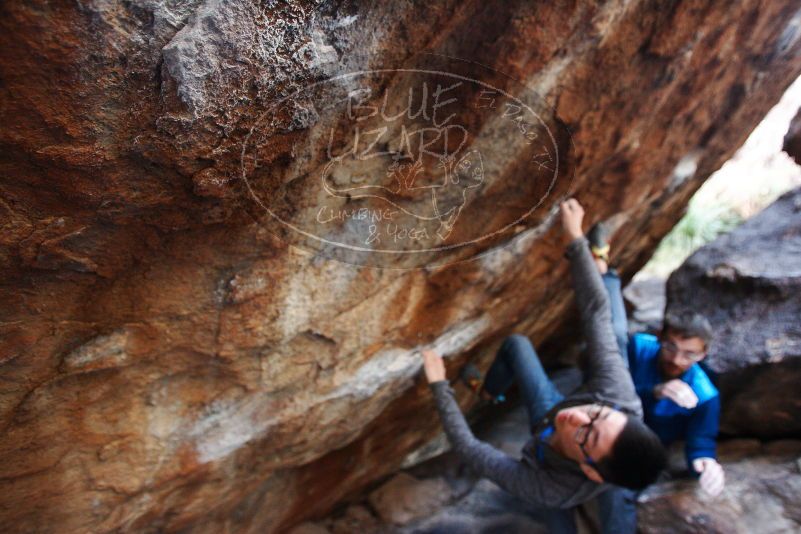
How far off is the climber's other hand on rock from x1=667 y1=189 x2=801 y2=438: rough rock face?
177 cm

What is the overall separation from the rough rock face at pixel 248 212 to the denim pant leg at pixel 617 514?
3.77 feet

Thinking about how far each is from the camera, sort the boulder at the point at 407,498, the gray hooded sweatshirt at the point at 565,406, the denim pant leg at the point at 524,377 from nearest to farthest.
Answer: the gray hooded sweatshirt at the point at 565,406, the denim pant leg at the point at 524,377, the boulder at the point at 407,498

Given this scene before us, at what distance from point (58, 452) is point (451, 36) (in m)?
1.87

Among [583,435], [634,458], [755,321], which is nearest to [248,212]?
[583,435]

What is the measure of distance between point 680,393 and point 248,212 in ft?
7.58

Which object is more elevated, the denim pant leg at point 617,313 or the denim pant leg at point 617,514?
the denim pant leg at point 617,313

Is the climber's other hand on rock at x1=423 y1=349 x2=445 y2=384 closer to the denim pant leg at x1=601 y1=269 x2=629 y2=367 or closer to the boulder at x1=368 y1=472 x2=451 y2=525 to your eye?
the denim pant leg at x1=601 y1=269 x2=629 y2=367

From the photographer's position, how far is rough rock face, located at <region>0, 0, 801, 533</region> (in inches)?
47.0

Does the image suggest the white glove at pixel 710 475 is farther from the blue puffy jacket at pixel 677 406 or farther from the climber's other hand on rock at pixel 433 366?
the climber's other hand on rock at pixel 433 366

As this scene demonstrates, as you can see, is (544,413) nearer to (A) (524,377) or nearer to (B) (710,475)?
(A) (524,377)

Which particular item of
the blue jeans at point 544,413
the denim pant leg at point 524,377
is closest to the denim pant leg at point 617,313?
the blue jeans at point 544,413

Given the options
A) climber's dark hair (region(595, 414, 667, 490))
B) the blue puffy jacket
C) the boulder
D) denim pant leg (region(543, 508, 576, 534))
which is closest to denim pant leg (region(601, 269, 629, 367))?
the blue puffy jacket

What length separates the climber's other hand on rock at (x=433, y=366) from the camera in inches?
99.4

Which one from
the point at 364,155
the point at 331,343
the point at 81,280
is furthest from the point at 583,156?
the point at 81,280
